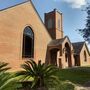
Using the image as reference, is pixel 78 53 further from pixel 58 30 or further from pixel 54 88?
pixel 54 88

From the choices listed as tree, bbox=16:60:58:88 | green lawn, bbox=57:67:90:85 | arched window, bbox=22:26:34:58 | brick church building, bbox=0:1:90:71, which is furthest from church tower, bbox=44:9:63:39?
tree, bbox=16:60:58:88

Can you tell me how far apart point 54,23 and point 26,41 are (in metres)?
16.8

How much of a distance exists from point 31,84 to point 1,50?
52.5 ft

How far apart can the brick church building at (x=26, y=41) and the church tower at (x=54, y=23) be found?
21.5 ft

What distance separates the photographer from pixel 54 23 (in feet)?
150

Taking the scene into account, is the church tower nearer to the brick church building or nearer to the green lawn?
the brick church building

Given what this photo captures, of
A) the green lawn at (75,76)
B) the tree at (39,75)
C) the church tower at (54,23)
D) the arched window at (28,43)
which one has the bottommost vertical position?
the green lawn at (75,76)

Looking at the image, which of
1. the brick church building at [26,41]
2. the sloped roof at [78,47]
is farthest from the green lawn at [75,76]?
the sloped roof at [78,47]

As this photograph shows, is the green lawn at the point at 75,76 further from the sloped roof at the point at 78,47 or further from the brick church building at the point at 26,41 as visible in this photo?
the sloped roof at the point at 78,47

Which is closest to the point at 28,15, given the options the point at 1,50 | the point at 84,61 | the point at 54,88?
the point at 1,50

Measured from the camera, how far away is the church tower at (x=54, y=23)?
45.1 m

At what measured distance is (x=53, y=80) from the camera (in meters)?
10.7

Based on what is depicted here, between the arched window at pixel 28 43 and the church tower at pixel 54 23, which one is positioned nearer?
the arched window at pixel 28 43

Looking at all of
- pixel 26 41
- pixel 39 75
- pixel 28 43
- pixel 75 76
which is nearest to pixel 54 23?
pixel 28 43
